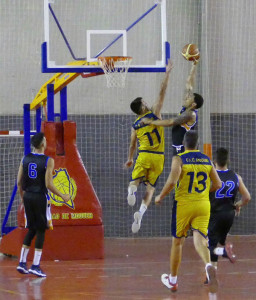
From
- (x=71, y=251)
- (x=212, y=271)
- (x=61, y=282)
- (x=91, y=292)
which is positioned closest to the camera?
(x=212, y=271)

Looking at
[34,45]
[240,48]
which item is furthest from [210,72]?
[34,45]

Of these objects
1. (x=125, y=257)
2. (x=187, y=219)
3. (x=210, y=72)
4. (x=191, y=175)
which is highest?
(x=210, y=72)

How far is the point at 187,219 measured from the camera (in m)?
8.03

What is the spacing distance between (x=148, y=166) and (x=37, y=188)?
200cm

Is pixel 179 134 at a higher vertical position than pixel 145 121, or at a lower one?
lower

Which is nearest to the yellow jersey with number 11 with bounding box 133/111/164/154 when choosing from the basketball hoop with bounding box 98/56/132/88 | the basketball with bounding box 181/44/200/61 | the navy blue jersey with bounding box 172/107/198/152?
the navy blue jersey with bounding box 172/107/198/152

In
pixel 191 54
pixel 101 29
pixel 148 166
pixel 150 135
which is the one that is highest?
pixel 101 29

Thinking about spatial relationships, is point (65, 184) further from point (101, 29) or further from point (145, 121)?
point (101, 29)

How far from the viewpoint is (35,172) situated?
9.47 metres

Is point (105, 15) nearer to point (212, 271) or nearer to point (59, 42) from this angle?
point (59, 42)

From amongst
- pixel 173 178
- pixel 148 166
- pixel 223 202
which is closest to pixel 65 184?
pixel 148 166

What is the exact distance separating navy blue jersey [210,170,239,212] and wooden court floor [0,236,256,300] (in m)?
0.97

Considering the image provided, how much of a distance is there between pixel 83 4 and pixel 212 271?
287 inches

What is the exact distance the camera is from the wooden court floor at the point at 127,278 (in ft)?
27.4
